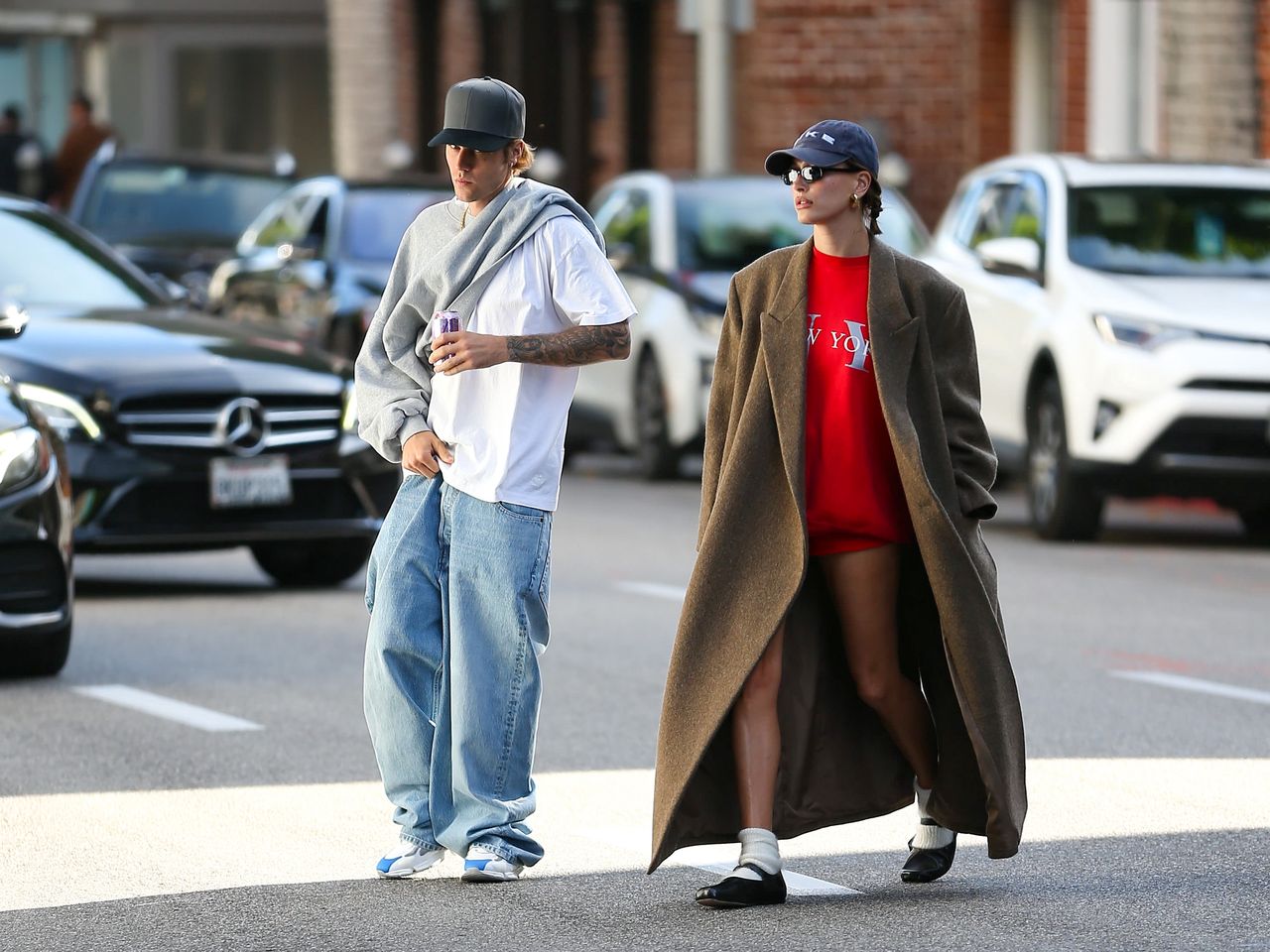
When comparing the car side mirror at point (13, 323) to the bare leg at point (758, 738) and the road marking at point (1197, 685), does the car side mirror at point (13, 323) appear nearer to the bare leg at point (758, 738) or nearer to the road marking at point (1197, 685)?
the road marking at point (1197, 685)

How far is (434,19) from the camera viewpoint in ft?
115

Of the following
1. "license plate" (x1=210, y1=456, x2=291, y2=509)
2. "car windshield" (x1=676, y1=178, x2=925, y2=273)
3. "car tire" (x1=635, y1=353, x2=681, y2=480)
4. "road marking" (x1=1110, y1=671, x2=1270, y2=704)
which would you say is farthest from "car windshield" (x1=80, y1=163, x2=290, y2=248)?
"road marking" (x1=1110, y1=671, x2=1270, y2=704)

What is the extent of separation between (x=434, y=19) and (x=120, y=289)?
72.1 ft

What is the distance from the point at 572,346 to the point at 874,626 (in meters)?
0.91

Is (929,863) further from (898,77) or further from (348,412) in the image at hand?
(898,77)

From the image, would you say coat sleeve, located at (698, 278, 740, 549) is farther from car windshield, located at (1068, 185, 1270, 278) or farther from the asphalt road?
car windshield, located at (1068, 185, 1270, 278)

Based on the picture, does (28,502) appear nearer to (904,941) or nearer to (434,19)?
(904,941)

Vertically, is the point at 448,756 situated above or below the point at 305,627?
above

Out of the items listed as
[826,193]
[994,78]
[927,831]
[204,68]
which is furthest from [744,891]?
[204,68]

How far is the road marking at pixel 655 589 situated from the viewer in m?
12.8

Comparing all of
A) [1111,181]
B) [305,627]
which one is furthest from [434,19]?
[305,627]

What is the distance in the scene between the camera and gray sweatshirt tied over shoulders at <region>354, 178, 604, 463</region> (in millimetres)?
6773

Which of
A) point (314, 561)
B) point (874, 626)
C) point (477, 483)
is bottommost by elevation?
point (314, 561)

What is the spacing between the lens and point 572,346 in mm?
6746
